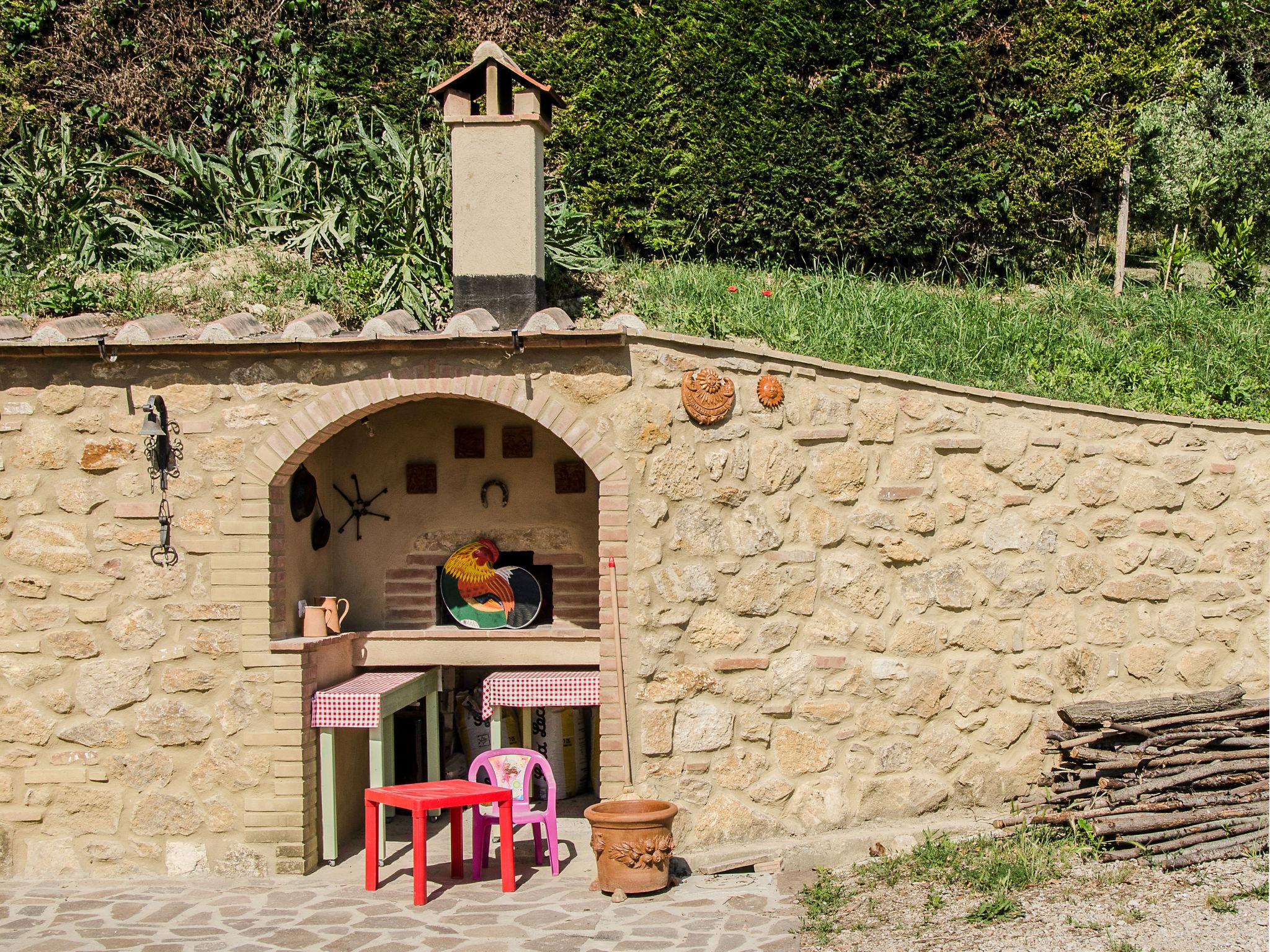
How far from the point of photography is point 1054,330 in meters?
8.93

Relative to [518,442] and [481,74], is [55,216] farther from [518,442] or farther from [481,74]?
[518,442]

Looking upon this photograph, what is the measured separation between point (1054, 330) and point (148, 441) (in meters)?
6.41

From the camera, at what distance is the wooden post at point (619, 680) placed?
6699mm

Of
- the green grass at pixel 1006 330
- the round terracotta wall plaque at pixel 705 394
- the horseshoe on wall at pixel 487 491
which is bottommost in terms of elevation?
the horseshoe on wall at pixel 487 491

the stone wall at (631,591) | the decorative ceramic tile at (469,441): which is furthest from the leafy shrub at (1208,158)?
the decorative ceramic tile at (469,441)

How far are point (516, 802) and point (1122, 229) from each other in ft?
24.8

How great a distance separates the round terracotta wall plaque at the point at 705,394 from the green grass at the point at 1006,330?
1.11 m

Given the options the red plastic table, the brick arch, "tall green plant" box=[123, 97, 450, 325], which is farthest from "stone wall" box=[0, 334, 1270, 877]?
"tall green plant" box=[123, 97, 450, 325]

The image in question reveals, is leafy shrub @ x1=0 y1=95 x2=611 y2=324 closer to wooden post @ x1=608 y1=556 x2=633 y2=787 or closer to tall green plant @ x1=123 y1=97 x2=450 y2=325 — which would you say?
tall green plant @ x1=123 y1=97 x2=450 y2=325

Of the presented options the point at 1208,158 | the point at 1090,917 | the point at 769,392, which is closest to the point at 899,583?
the point at 769,392

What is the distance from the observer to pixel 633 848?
624 centimetres

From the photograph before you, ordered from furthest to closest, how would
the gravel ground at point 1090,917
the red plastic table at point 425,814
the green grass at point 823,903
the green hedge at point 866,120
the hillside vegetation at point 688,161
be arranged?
the green hedge at point 866,120
the hillside vegetation at point 688,161
the red plastic table at point 425,814
the green grass at point 823,903
the gravel ground at point 1090,917

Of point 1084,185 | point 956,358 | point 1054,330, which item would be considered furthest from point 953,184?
point 956,358

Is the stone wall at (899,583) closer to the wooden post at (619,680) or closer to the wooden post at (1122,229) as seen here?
the wooden post at (619,680)
